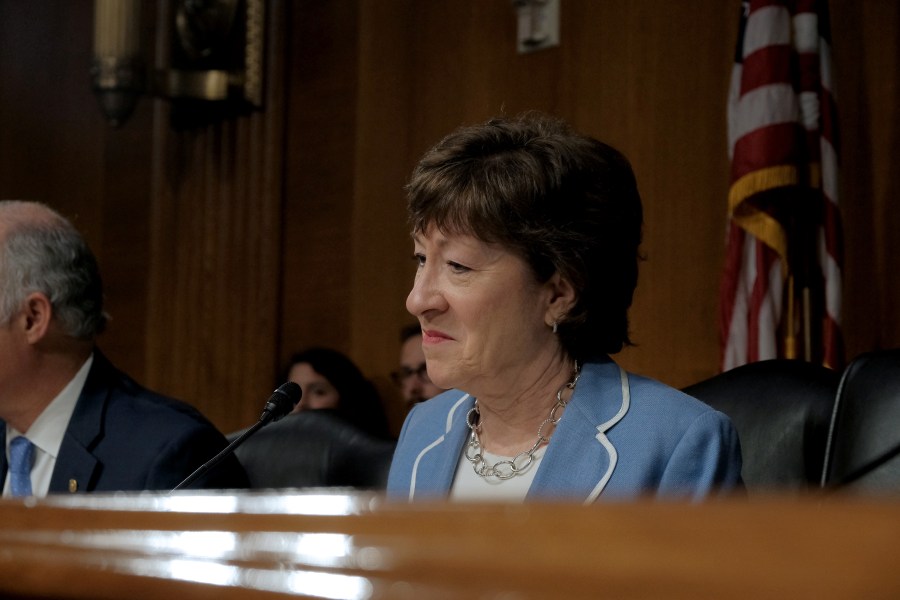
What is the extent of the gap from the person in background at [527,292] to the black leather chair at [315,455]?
1.57 feet

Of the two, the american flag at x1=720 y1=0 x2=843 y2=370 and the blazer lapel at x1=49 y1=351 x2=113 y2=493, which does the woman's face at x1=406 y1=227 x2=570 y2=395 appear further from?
the american flag at x1=720 y1=0 x2=843 y2=370

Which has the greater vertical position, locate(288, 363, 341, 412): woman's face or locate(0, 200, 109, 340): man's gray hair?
locate(0, 200, 109, 340): man's gray hair

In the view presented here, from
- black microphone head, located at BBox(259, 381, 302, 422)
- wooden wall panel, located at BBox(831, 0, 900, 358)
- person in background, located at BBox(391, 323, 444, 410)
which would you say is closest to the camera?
black microphone head, located at BBox(259, 381, 302, 422)

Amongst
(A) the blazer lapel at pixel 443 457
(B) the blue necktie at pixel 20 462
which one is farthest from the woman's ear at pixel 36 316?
(A) the blazer lapel at pixel 443 457

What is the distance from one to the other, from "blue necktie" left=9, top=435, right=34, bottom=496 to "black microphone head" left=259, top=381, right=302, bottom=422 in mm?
907

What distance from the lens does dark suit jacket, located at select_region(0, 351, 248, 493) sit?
8.16ft

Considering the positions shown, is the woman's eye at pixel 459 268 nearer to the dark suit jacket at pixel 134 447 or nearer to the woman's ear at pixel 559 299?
the woman's ear at pixel 559 299

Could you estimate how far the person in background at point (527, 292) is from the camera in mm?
2084

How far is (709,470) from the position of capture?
75.2 inches

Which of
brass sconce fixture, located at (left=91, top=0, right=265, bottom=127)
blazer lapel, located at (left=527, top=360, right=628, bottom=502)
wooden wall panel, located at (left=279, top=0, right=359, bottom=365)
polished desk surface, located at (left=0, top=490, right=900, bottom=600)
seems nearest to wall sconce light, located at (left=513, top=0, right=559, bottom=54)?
wooden wall panel, located at (left=279, top=0, right=359, bottom=365)

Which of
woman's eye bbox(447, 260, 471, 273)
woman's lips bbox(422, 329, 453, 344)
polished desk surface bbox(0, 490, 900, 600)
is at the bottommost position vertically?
woman's lips bbox(422, 329, 453, 344)

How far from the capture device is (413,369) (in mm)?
4406

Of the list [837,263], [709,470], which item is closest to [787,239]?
[837,263]

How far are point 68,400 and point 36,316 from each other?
0.69 ft
